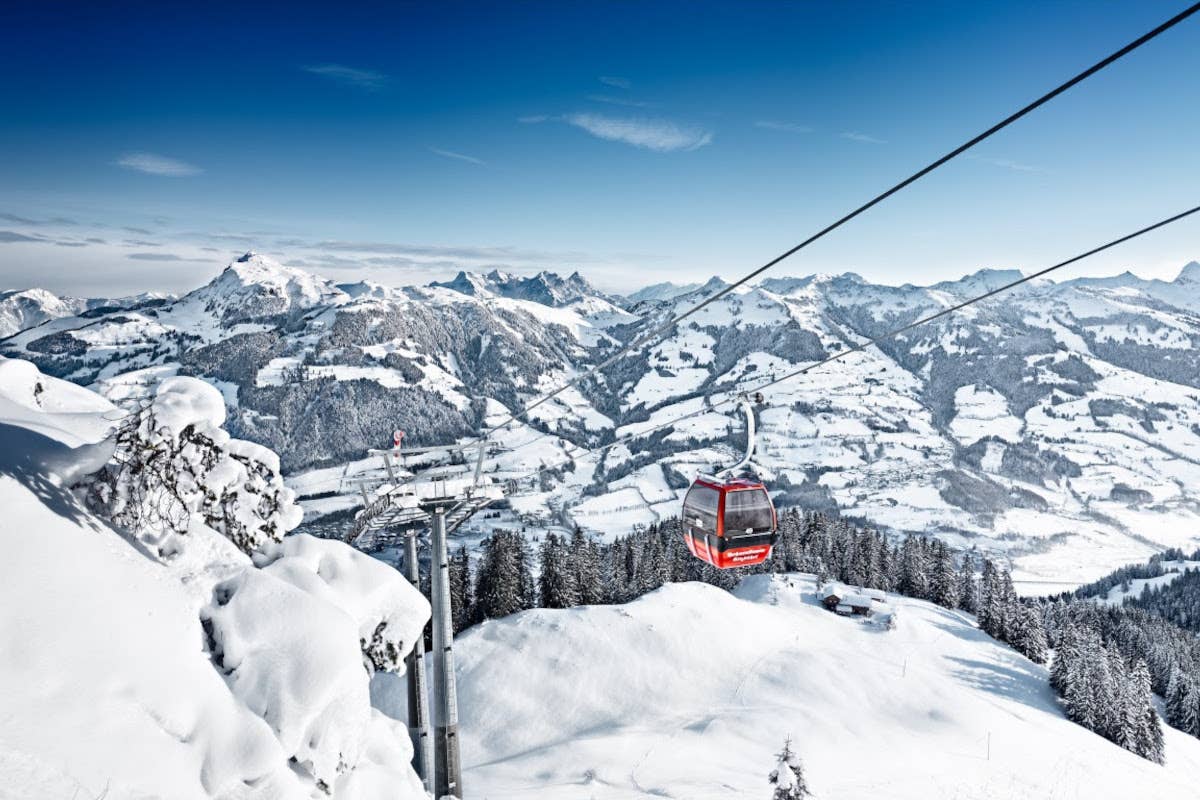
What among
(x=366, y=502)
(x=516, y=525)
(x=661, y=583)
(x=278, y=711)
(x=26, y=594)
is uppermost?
(x=26, y=594)

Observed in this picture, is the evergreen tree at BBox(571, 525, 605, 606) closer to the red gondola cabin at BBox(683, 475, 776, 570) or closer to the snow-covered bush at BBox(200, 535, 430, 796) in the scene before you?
the red gondola cabin at BBox(683, 475, 776, 570)

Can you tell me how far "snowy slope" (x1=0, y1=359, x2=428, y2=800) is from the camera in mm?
7238

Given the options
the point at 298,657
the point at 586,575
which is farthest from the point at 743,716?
the point at 298,657

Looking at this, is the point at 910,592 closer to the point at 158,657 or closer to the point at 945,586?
the point at 945,586

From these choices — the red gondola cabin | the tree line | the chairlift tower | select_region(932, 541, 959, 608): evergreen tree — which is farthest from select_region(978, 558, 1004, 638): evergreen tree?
the chairlift tower

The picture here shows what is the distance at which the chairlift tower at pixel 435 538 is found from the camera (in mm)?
15555

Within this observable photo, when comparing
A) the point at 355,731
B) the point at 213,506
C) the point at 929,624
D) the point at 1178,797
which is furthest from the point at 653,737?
the point at 929,624

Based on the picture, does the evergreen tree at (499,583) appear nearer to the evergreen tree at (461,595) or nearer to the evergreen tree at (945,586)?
the evergreen tree at (461,595)

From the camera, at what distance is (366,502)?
1684 cm

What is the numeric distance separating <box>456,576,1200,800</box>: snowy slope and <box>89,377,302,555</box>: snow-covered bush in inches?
949

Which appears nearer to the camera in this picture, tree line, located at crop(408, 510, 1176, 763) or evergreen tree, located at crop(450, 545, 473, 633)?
tree line, located at crop(408, 510, 1176, 763)

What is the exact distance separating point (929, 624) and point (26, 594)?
277 ft

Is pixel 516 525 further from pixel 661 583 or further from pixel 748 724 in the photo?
pixel 748 724

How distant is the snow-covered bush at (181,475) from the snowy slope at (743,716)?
24.1 meters
